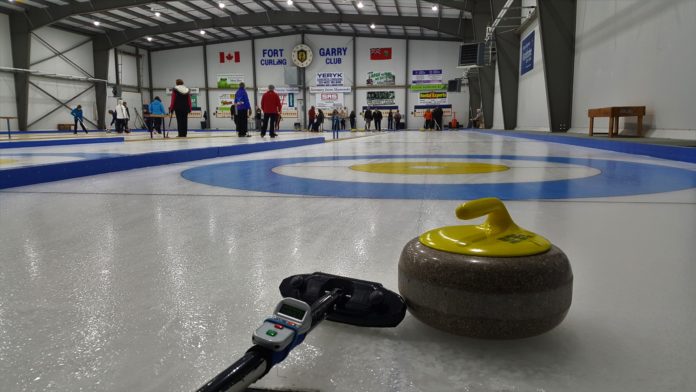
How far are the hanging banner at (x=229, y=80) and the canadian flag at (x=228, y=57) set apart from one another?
0.96 metres

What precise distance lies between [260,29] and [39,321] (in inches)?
1210

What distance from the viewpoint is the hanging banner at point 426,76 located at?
28969 mm

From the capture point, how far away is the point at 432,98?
29.3 m

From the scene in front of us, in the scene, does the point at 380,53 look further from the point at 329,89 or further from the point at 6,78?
the point at 6,78

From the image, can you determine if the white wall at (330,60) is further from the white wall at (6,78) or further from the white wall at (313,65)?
the white wall at (6,78)

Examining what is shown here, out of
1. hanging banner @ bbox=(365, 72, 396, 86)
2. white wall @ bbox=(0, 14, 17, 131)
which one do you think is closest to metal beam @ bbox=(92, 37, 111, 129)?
white wall @ bbox=(0, 14, 17, 131)

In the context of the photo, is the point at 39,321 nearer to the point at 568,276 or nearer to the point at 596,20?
the point at 568,276

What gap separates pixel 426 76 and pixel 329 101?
6.62 m

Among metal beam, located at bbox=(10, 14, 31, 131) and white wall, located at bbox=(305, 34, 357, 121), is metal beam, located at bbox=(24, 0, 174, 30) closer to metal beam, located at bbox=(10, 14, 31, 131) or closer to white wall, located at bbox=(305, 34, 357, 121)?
metal beam, located at bbox=(10, 14, 31, 131)

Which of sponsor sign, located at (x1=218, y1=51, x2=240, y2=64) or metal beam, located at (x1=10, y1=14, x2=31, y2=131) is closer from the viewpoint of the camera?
metal beam, located at (x1=10, y1=14, x2=31, y2=131)

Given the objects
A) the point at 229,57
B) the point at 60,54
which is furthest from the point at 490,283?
the point at 229,57

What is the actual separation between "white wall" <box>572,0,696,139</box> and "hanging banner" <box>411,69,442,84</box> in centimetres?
1868

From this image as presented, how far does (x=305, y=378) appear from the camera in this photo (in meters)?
0.64

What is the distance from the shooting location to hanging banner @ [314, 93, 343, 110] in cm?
2978
